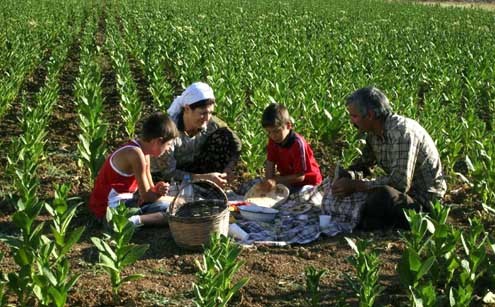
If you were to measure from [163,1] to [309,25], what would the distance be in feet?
35.9

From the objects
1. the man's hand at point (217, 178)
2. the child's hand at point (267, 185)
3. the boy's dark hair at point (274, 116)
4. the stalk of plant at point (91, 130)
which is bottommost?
the child's hand at point (267, 185)

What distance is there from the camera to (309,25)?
21.2 meters

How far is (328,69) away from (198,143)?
18.8 ft

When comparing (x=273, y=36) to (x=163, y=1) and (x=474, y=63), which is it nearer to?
(x=474, y=63)

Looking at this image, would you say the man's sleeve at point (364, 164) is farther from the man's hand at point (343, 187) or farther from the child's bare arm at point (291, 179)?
the child's bare arm at point (291, 179)

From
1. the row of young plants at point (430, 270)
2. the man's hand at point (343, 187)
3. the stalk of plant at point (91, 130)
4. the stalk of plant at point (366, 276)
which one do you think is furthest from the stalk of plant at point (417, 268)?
the stalk of plant at point (91, 130)

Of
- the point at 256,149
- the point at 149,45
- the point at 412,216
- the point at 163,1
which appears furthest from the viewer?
the point at 163,1

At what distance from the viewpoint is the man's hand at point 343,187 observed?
540cm

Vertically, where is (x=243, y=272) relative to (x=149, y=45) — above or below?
below

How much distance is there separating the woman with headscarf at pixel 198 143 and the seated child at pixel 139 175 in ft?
2.45

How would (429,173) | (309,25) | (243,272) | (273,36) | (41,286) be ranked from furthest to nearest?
(309,25), (273,36), (429,173), (243,272), (41,286)

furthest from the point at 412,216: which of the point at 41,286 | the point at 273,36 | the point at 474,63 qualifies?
the point at 273,36

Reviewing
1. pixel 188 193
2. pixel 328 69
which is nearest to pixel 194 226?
pixel 188 193

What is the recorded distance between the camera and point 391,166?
213 inches
